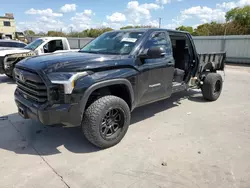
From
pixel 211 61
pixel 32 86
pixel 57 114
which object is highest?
pixel 211 61

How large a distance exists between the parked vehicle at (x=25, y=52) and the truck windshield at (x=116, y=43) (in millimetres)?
4741

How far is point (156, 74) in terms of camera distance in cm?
379

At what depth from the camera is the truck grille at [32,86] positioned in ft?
8.89

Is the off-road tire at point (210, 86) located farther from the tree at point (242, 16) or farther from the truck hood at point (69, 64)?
the tree at point (242, 16)

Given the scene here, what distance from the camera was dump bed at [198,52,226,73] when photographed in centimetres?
551

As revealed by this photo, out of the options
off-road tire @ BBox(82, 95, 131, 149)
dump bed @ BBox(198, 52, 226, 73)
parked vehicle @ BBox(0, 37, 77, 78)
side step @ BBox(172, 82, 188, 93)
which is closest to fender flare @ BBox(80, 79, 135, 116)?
off-road tire @ BBox(82, 95, 131, 149)

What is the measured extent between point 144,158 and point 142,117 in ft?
5.31

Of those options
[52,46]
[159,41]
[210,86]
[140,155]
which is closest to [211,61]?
[210,86]

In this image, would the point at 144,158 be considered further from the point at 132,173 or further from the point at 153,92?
the point at 153,92

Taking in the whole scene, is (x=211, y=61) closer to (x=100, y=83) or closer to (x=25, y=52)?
(x=100, y=83)

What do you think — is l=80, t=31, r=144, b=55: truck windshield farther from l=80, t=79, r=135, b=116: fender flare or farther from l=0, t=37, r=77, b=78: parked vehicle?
l=0, t=37, r=77, b=78: parked vehicle

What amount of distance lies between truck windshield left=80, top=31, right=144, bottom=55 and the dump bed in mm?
2357

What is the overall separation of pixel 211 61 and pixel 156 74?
2862 millimetres

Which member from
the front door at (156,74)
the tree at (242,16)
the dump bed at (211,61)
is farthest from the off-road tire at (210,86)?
the tree at (242,16)
